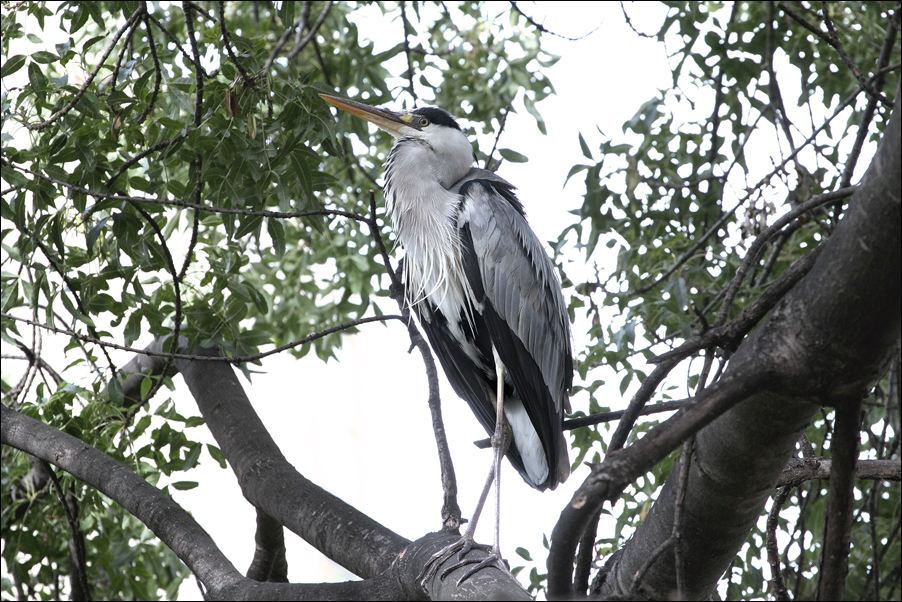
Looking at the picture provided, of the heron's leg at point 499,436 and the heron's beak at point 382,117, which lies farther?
the heron's beak at point 382,117

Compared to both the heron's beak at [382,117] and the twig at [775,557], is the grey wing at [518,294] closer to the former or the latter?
the heron's beak at [382,117]

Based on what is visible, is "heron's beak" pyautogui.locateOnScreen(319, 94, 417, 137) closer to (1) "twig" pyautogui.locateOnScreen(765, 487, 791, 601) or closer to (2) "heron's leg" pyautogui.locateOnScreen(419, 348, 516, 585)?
(2) "heron's leg" pyautogui.locateOnScreen(419, 348, 516, 585)

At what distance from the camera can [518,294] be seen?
2650 mm

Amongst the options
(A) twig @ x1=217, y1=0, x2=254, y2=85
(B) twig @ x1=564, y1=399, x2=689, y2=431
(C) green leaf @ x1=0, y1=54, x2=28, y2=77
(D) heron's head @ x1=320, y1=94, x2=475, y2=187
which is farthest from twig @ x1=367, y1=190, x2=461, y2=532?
(D) heron's head @ x1=320, y1=94, x2=475, y2=187

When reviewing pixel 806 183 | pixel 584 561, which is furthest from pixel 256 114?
pixel 806 183

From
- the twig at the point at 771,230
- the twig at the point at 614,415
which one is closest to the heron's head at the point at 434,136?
the twig at the point at 614,415

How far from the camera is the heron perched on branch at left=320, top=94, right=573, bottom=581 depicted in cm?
254

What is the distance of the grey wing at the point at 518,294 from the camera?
255 centimetres

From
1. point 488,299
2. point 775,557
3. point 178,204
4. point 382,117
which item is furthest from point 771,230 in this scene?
point 382,117

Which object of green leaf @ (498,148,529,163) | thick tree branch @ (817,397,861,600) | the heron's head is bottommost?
thick tree branch @ (817,397,861,600)

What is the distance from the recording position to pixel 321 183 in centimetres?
227

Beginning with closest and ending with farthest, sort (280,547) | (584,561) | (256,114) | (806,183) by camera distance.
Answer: (584,561) → (256,114) → (280,547) → (806,183)

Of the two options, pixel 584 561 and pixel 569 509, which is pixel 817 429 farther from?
pixel 569 509

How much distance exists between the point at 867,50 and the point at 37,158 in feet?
9.10
